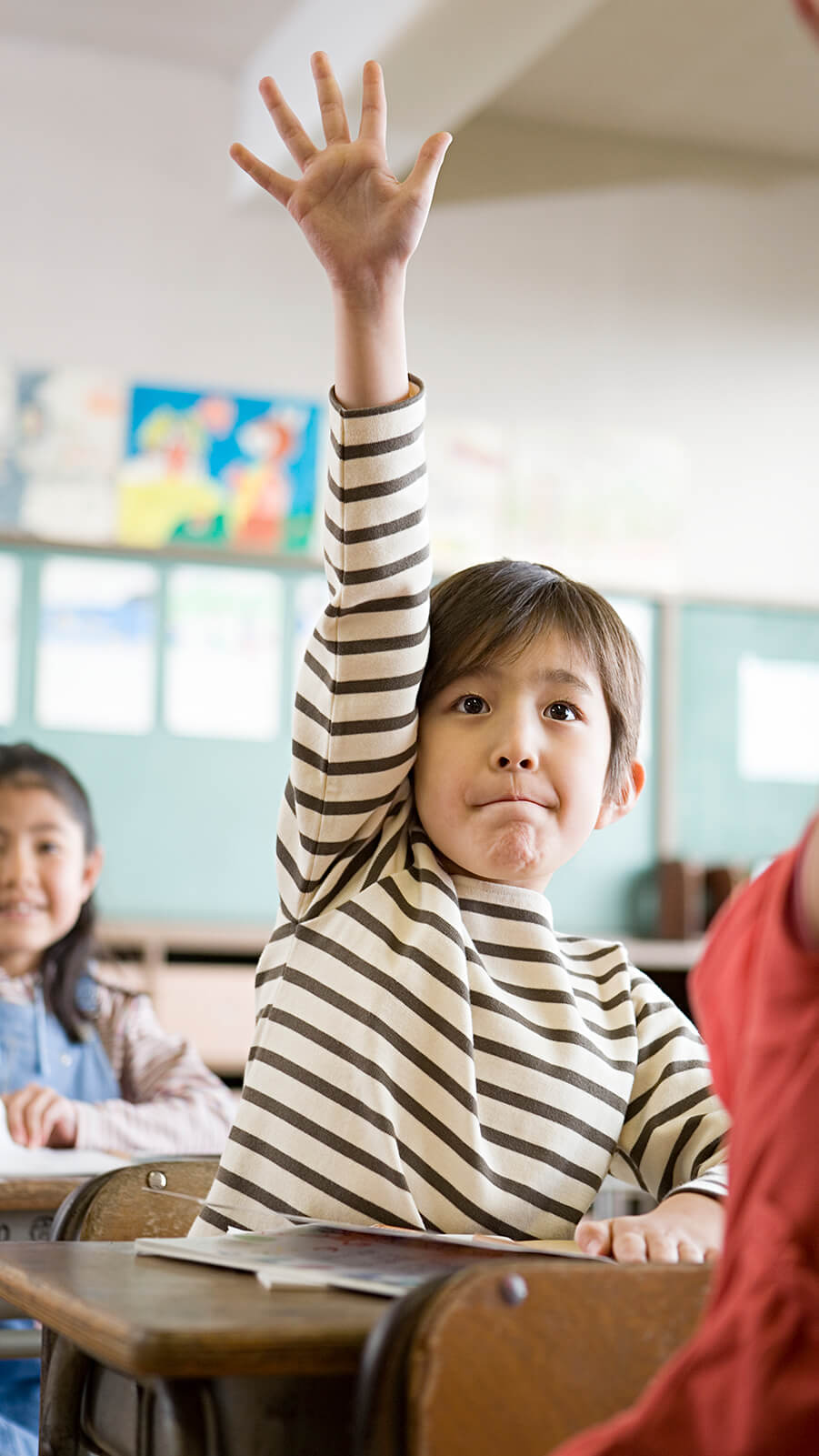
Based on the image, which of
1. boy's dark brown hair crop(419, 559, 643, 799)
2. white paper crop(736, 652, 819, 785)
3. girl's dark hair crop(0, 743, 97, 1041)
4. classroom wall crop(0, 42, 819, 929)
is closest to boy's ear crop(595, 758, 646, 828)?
boy's dark brown hair crop(419, 559, 643, 799)

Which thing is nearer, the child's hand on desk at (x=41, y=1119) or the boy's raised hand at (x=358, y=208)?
the boy's raised hand at (x=358, y=208)

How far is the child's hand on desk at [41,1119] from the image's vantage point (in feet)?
6.40

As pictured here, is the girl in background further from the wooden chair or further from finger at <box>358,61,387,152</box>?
finger at <box>358,61,387,152</box>

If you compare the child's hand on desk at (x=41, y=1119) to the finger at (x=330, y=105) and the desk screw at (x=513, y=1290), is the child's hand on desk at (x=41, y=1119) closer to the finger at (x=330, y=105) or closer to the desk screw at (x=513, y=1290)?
the finger at (x=330, y=105)

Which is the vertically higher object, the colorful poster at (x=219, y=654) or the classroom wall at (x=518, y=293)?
the classroom wall at (x=518, y=293)

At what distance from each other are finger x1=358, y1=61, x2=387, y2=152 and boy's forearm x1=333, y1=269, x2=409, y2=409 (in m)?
0.09

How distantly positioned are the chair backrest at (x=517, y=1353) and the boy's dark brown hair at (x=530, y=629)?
1.73 ft

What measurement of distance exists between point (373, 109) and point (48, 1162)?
101cm

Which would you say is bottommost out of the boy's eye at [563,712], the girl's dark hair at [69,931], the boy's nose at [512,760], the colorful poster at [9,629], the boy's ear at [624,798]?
the girl's dark hair at [69,931]

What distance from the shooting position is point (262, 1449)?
2.11 ft

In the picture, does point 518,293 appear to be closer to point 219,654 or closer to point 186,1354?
point 219,654

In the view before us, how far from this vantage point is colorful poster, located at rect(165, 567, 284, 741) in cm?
407

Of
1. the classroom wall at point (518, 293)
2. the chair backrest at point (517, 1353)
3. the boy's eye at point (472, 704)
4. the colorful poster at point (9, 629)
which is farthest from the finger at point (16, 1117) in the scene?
the classroom wall at point (518, 293)

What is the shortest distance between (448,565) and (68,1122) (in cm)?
265
